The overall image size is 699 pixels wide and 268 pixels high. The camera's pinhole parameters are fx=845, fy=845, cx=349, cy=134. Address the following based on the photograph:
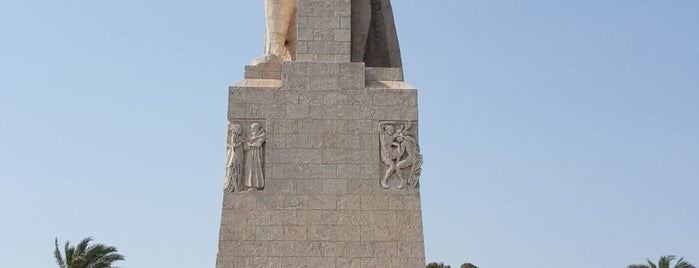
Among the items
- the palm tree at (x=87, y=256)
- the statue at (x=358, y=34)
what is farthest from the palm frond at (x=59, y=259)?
the statue at (x=358, y=34)

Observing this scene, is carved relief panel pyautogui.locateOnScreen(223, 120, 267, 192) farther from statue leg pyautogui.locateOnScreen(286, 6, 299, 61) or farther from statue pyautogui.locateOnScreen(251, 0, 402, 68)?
statue leg pyautogui.locateOnScreen(286, 6, 299, 61)

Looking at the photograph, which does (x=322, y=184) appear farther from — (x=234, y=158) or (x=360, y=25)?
(x=360, y=25)

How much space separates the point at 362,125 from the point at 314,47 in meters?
1.30

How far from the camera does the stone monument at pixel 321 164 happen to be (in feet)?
33.7

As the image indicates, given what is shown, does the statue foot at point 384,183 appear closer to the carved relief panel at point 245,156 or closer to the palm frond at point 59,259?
the carved relief panel at point 245,156

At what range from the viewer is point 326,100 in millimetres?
10844

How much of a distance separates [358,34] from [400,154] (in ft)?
7.44

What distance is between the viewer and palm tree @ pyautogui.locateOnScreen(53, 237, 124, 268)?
21987 mm

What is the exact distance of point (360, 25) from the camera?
12.1 metres

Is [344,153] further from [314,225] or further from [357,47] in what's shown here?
[357,47]

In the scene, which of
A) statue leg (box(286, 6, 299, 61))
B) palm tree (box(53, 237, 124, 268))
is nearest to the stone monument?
statue leg (box(286, 6, 299, 61))

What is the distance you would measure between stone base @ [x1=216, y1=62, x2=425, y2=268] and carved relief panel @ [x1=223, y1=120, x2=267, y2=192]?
0.28 feet

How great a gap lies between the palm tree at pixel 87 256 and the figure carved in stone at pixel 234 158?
12.9 m

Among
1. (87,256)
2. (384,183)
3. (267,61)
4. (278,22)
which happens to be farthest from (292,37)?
(87,256)
